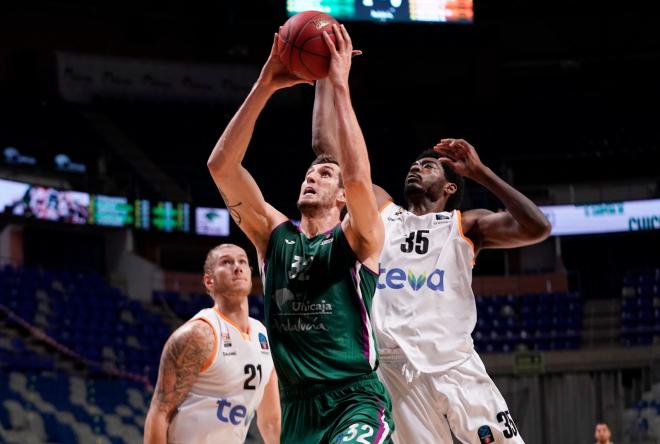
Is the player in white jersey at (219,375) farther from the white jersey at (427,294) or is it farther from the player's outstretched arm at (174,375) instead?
the white jersey at (427,294)

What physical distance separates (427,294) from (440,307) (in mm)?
92

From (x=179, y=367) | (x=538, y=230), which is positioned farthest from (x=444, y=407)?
(x=179, y=367)

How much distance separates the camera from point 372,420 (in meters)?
4.14

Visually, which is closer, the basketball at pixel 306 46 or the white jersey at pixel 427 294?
the basketball at pixel 306 46

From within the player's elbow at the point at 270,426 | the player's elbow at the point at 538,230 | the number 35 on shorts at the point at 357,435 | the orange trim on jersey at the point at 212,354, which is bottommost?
the player's elbow at the point at 270,426

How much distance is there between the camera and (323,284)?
4352 mm

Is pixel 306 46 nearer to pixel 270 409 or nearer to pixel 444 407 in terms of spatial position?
pixel 444 407

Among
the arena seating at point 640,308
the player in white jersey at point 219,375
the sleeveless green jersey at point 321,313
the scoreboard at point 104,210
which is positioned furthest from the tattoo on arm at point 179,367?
→ the scoreboard at point 104,210

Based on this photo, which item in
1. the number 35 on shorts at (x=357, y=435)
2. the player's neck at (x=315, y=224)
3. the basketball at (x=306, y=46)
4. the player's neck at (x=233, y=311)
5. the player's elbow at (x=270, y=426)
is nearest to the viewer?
the number 35 on shorts at (x=357, y=435)

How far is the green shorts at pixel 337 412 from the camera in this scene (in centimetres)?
411

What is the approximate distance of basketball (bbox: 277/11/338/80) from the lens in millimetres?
4387

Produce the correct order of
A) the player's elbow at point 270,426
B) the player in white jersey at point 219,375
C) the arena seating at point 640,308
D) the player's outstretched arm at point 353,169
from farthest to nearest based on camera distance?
1. the arena seating at point 640,308
2. the player's elbow at point 270,426
3. the player in white jersey at point 219,375
4. the player's outstretched arm at point 353,169

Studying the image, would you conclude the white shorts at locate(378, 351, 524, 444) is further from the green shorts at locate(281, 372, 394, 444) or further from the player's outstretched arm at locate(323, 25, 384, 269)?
the player's outstretched arm at locate(323, 25, 384, 269)

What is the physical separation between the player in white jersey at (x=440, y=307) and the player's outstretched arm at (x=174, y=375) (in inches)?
46.1
